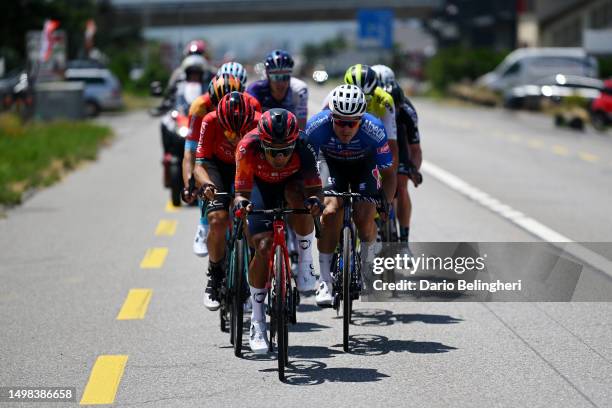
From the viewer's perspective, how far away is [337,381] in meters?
7.09

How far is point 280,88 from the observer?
401 inches

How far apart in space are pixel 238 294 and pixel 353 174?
4.47ft

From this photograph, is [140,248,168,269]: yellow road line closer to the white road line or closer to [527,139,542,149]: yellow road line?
the white road line

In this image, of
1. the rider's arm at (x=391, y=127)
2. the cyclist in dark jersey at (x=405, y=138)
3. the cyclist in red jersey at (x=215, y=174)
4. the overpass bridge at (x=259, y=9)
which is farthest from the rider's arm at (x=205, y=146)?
the overpass bridge at (x=259, y=9)

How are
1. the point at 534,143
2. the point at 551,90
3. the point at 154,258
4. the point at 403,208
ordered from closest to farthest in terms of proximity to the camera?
1. the point at 403,208
2. the point at 154,258
3. the point at 534,143
4. the point at 551,90

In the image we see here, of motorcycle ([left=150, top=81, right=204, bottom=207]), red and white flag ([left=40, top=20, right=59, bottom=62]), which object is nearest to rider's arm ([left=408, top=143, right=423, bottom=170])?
motorcycle ([left=150, top=81, right=204, bottom=207])

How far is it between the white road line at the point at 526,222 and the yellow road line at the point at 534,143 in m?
6.78

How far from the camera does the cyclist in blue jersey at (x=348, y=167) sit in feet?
27.4

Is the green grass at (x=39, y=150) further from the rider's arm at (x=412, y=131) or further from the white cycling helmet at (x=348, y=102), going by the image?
the white cycling helmet at (x=348, y=102)

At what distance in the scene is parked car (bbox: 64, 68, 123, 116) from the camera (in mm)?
42250

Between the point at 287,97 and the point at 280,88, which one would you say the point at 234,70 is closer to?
the point at 280,88

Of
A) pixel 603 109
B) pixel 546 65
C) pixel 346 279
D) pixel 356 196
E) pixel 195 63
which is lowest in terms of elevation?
pixel 603 109

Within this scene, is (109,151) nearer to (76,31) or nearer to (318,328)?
(318,328)

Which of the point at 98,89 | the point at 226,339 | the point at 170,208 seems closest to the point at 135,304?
the point at 226,339
